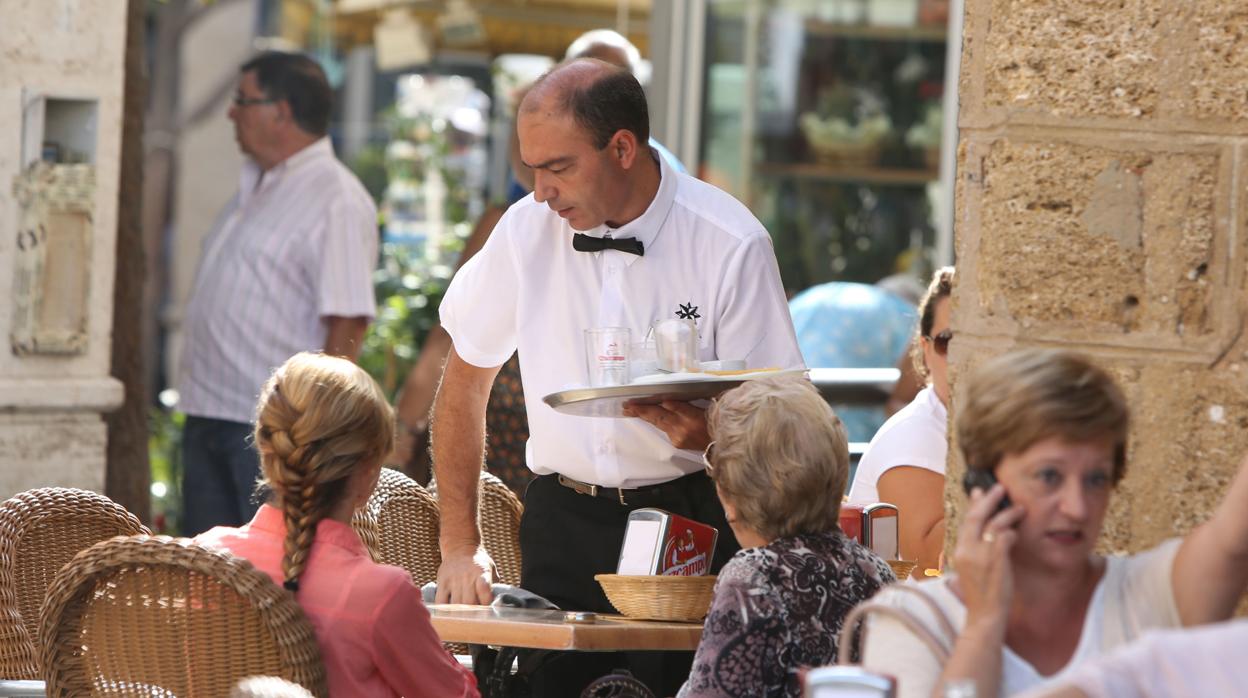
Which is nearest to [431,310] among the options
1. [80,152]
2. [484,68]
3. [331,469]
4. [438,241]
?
[438,241]

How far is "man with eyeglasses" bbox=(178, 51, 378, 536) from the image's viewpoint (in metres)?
6.74

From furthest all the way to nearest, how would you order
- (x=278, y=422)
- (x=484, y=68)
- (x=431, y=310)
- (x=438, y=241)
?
(x=484, y=68), (x=438, y=241), (x=431, y=310), (x=278, y=422)

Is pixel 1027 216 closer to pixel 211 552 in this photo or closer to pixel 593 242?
pixel 593 242

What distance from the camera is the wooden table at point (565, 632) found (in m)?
3.36

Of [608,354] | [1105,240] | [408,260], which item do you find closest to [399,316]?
[408,260]

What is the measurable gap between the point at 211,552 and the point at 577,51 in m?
4.12

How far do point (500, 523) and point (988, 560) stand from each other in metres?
2.62

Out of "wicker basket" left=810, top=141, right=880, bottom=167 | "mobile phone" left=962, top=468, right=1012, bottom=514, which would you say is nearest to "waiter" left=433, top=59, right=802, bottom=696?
"mobile phone" left=962, top=468, right=1012, bottom=514

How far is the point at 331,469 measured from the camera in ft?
11.0

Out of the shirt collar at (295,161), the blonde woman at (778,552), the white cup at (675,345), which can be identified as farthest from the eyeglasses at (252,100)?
the blonde woman at (778,552)

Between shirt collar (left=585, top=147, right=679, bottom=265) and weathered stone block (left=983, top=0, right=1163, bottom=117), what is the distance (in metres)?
1.02

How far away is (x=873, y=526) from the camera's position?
3.89 meters

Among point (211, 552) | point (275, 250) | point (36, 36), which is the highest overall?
point (36, 36)

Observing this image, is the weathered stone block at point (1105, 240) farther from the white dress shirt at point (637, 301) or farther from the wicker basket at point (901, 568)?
the white dress shirt at point (637, 301)
